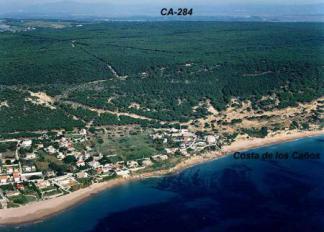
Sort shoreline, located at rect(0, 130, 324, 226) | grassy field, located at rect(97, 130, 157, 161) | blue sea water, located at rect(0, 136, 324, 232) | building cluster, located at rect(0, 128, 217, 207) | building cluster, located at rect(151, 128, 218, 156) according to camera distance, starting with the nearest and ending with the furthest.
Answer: blue sea water, located at rect(0, 136, 324, 232), shoreline, located at rect(0, 130, 324, 226), building cluster, located at rect(0, 128, 217, 207), grassy field, located at rect(97, 130, 157, 161), building cluster, located at rect(151, 128, 218, 156)

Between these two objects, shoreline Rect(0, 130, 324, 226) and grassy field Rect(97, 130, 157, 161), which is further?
grassy field Rect(97, 130, 157, 161)

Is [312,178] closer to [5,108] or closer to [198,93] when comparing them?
[198,93]

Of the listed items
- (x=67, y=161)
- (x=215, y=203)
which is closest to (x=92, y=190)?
(x=67, y=161)

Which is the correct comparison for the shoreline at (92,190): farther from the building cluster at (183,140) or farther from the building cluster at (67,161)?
the building cluster at (183,140)

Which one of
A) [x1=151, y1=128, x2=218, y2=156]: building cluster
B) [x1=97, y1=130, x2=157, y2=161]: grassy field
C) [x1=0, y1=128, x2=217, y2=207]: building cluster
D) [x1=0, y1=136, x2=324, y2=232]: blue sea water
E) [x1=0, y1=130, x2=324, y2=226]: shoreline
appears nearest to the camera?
[x1=0, y1=136, x2=324, y2=232]: blue sea water

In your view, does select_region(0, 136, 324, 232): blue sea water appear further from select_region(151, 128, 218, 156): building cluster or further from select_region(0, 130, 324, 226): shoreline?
select_region(151, 128, 218, 156): building cluster

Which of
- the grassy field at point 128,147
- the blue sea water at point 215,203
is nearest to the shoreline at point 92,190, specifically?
the blue sea water at point 215,203

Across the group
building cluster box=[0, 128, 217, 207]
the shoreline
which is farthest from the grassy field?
the shoreline
